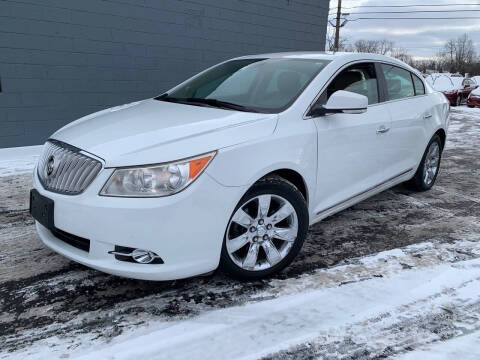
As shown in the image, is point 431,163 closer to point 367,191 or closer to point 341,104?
point 367,191

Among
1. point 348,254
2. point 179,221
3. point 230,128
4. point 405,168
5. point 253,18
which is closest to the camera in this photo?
point 179,221

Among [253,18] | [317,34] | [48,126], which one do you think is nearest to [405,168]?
[48,126]

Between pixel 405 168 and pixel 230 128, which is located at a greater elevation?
pixel 230 128

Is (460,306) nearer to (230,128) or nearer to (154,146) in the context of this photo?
(230,128)

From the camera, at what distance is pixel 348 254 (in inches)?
135

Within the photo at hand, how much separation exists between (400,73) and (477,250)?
2000 mm

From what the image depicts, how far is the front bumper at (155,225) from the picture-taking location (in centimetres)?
234

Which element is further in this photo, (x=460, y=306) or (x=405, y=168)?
(x=405, y=168)

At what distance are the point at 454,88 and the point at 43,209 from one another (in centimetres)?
2094

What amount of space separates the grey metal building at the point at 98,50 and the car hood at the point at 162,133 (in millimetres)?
3902

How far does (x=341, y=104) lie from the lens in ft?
10.3

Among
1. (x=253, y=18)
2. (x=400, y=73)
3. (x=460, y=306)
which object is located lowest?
(x=460, y=306)

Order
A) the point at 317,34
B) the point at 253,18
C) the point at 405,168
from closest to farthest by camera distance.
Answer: the point at 405,168, the point at 253,18, the point at 317,34

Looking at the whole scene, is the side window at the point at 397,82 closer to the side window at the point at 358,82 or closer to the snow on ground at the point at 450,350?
the side window at the point at 358,82
